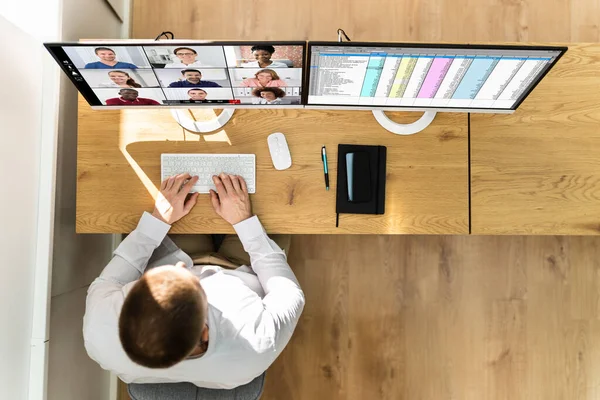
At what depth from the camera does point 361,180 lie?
4.56 feet

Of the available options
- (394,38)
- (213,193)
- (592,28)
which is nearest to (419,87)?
(213,193)

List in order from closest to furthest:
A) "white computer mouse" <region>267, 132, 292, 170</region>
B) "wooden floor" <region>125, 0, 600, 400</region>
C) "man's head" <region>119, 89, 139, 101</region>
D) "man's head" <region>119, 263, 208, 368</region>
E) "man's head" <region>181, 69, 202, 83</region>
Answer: "man's head" <region>119, 263, 208, 368</region> → "man's head" <region>181, 69, 202, 83</region> → "man's head" <region>119, 89, 139, 101</region> → "white computer mouse" <region>267, 132, 292, 170</region> → "wooden floor" <region>125, 0, 600, 400</region>

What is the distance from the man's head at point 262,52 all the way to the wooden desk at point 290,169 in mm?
291

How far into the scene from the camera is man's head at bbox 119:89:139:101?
131 cm

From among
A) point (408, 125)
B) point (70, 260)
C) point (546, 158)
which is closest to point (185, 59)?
point (408, 125)

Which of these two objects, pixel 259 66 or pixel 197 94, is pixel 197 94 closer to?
pixel 197 94

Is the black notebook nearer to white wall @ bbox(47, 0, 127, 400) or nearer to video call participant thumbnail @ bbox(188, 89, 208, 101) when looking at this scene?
video call participant thumbnail @ bbox(188, 89, 208, 101)

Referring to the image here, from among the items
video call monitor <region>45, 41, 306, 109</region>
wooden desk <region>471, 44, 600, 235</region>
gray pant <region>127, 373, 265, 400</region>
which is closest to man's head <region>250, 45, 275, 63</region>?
video call monitor <region>45, 41, 306, 109</region>

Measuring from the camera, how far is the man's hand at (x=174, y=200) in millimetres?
1376

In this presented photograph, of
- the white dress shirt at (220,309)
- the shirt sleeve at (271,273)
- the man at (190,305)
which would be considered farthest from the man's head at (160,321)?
the shirt sleeve at (271,273)

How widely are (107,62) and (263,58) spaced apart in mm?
411

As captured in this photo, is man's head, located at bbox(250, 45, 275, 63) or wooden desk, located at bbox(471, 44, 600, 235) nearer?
man's head, located at bbox(250, 45, 275, 63)

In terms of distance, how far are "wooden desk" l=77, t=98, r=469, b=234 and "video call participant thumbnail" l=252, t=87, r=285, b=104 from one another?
69 mm

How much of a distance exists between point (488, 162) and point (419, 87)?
36 cm
